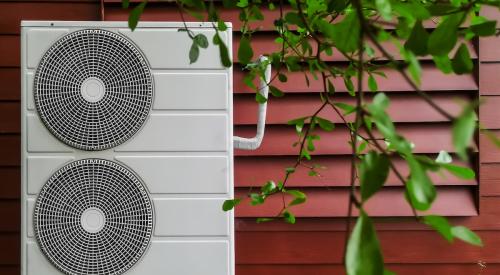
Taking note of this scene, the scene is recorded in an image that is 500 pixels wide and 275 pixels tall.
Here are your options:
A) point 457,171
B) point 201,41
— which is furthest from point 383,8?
point 201,41

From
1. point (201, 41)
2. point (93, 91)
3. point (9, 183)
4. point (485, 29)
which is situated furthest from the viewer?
point (9, 183)

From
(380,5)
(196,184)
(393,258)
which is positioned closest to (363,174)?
(380,5)

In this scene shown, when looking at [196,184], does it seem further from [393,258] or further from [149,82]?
[393,258]

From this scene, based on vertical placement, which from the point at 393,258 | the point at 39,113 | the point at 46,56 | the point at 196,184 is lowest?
the point at 393,258

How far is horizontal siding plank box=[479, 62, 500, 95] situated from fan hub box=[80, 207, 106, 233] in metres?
1.56

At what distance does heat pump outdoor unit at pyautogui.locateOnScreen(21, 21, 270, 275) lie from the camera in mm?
1965

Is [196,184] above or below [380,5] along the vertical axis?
below

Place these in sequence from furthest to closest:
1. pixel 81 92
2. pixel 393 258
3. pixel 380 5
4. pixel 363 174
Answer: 1. pixel 393 258
2. pixel 81 92
3. pixel 380 5
4. pixel 363 174

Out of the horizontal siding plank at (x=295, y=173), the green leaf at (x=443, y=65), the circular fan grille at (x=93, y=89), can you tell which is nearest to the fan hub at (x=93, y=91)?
the circular fan grille at (x=93, y=89)

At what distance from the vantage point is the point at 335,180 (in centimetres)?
262

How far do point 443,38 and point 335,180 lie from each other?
6.80 ft

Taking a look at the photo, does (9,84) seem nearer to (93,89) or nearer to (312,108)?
(93,89)

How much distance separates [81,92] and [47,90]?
11 cm

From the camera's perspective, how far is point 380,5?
58cm
